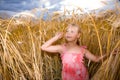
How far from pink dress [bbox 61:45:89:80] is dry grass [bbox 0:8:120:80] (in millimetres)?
52

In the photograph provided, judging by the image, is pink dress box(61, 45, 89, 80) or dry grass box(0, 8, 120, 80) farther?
pink dress box(61, 45, 89, 80)

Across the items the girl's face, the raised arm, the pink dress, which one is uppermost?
the girl's face

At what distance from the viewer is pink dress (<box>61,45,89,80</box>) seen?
3.82 feet

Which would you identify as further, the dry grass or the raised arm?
the raised arm

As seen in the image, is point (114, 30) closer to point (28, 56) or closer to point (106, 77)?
point (106, 77)

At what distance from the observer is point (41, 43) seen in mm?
1278

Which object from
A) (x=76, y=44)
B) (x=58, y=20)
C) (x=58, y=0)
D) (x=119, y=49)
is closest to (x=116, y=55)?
(x=119, y=49)

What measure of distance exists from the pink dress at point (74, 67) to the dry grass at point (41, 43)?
2.1 inches

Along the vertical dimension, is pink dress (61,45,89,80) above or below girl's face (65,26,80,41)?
below

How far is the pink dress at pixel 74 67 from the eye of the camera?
116 centimetres

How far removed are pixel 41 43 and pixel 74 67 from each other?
0.20 meters

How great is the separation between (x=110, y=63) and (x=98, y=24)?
13.7 inches

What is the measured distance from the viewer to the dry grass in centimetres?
106

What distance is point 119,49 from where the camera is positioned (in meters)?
1.00
